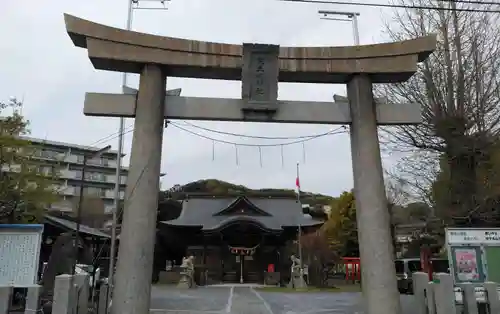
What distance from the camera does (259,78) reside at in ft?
28.4

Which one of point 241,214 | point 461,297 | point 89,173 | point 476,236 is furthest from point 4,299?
point 89,173

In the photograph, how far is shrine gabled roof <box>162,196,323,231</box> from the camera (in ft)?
102

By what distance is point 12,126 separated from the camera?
13.9 metres

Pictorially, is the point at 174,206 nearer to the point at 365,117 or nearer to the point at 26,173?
the point at 26,173

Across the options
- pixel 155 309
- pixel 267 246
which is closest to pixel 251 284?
pixel 267 246

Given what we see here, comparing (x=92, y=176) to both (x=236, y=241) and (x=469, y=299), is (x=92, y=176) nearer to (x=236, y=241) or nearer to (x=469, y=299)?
(x=236, y=241)

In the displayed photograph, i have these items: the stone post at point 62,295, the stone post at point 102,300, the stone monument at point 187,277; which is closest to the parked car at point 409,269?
the stone monument at point 187,277

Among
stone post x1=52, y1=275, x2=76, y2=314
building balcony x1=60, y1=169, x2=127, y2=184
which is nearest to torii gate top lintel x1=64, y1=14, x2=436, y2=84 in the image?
stone post x1=52, y1=275, x2=76, y2=314

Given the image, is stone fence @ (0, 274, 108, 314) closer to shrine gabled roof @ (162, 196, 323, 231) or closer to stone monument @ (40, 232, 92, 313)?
stone monument @ (40, 232, 92, 313)

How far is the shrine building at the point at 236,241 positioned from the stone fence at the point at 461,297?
21693mm

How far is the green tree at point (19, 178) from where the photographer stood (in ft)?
42.4

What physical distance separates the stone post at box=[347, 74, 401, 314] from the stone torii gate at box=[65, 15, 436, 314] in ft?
0.06

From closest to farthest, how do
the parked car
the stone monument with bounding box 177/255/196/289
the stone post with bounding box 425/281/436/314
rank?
the stone post with bounding box 425/281/436/314, the parked car, the stone monument with bounding box 177/255/196/289

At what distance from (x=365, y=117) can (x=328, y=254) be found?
20108 mm
